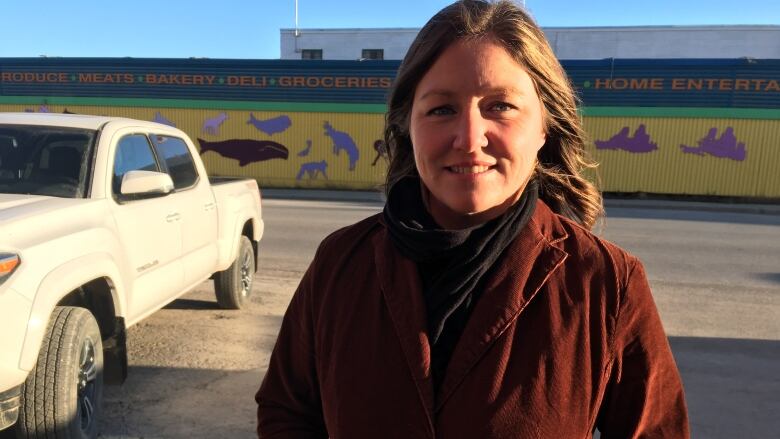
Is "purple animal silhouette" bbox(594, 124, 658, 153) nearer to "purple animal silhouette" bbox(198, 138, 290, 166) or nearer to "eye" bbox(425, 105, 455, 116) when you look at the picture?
"purple animal silhouette" bbox(198, 138, 290, 166)

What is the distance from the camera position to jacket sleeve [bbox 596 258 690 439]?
1.26 m

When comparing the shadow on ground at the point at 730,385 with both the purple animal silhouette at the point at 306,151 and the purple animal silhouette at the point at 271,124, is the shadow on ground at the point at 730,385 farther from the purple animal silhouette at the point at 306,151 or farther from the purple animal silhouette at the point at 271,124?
the purple animal silhouette at the point at 271,124

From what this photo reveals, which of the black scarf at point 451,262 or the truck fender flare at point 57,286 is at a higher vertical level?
the black scarf at point 451,262

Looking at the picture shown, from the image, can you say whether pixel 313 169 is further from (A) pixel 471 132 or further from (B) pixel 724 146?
(A) pixel 471 132

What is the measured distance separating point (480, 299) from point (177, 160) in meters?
4.56

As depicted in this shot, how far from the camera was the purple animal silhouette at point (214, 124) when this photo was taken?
21656 millimetres

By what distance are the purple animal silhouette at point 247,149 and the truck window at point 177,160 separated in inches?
643

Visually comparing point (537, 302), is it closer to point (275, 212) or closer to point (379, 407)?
point (379, 407)

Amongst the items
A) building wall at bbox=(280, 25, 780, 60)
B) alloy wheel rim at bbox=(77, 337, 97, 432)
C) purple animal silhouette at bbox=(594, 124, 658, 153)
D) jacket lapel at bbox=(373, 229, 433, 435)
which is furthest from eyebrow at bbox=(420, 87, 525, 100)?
building wall at bbox=(280, 25, 780, 60)

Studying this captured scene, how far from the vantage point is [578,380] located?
1.24m

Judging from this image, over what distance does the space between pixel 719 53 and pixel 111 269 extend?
1244 inches

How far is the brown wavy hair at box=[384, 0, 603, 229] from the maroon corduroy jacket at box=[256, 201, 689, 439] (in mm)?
282

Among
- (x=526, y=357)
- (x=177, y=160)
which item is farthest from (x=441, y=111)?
(x=177, y=160)

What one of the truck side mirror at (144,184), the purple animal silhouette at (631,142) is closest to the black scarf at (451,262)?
the truck side mirror at (144,184)
